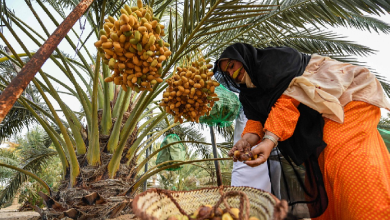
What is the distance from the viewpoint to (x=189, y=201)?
1.31m

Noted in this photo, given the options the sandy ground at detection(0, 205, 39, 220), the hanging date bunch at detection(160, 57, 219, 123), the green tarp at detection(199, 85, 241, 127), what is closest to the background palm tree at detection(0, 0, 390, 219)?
the hanging date bunch at detection(160, 57, 219, 123)

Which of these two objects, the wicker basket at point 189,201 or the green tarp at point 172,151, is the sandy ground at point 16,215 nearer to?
the green tarp at point 172,151

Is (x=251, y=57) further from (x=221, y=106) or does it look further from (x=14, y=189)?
(x=14, y=189)

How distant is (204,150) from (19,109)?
344 cm

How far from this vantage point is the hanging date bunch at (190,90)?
1.68 metres

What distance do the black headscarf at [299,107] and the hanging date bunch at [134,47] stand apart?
562mm

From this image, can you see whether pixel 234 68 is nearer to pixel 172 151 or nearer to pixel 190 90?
pixel 190 90

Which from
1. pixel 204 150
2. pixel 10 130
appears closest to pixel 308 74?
pixel 204 150

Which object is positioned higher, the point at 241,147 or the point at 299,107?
the point at 299,107

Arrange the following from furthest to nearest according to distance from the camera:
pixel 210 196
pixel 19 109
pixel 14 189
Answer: pixel 14 189 → pixel 19 109 → pixel 210 196

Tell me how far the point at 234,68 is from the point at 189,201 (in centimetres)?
95

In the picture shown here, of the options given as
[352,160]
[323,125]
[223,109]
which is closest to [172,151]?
[223,109]

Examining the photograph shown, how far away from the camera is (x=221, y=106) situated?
2.60 metres

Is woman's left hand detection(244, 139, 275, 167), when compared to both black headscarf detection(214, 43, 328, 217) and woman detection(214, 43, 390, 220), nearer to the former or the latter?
woman detection(214, 43, 390, 220)
